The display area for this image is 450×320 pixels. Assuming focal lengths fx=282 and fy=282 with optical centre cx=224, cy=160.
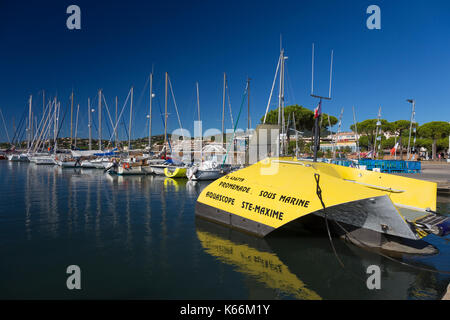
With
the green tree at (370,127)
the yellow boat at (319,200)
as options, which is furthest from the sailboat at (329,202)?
the green tree at (370,127)

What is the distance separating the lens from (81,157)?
176 ft

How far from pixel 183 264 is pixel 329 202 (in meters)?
4.16

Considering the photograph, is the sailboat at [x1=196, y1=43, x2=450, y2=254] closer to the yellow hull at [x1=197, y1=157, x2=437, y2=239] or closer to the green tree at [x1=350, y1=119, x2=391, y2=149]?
the yellow hull at [x1=197, y1=157, x2=437, y2=239]

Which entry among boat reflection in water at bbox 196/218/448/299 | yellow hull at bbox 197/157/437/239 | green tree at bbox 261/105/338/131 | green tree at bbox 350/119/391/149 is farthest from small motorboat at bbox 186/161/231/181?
green tree at bbox 350/119/391/149

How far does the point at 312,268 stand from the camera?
737cm

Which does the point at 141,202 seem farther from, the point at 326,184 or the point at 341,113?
the point at 341,113

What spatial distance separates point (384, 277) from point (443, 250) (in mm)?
3561

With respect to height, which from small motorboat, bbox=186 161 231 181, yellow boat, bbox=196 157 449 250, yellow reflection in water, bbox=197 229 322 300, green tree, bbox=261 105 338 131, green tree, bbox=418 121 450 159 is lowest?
yellow reflection in water, bbox=197 229 322 300

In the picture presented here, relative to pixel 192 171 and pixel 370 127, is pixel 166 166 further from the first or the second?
pixel 370 127

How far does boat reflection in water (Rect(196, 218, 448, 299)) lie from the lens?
20.0 ft

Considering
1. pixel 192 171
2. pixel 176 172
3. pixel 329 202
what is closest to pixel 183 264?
pixel 329 202

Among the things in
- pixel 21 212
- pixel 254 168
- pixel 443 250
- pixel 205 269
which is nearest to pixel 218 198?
pixel 254 168

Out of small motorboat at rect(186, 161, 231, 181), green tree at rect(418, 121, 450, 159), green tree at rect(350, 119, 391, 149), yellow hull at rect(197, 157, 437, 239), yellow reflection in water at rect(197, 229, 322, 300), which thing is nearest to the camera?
yellow reflection in water at rect(197, 229, 322, 300)

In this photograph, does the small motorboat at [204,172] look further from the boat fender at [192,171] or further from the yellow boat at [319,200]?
the yellow boat at [319,200]
